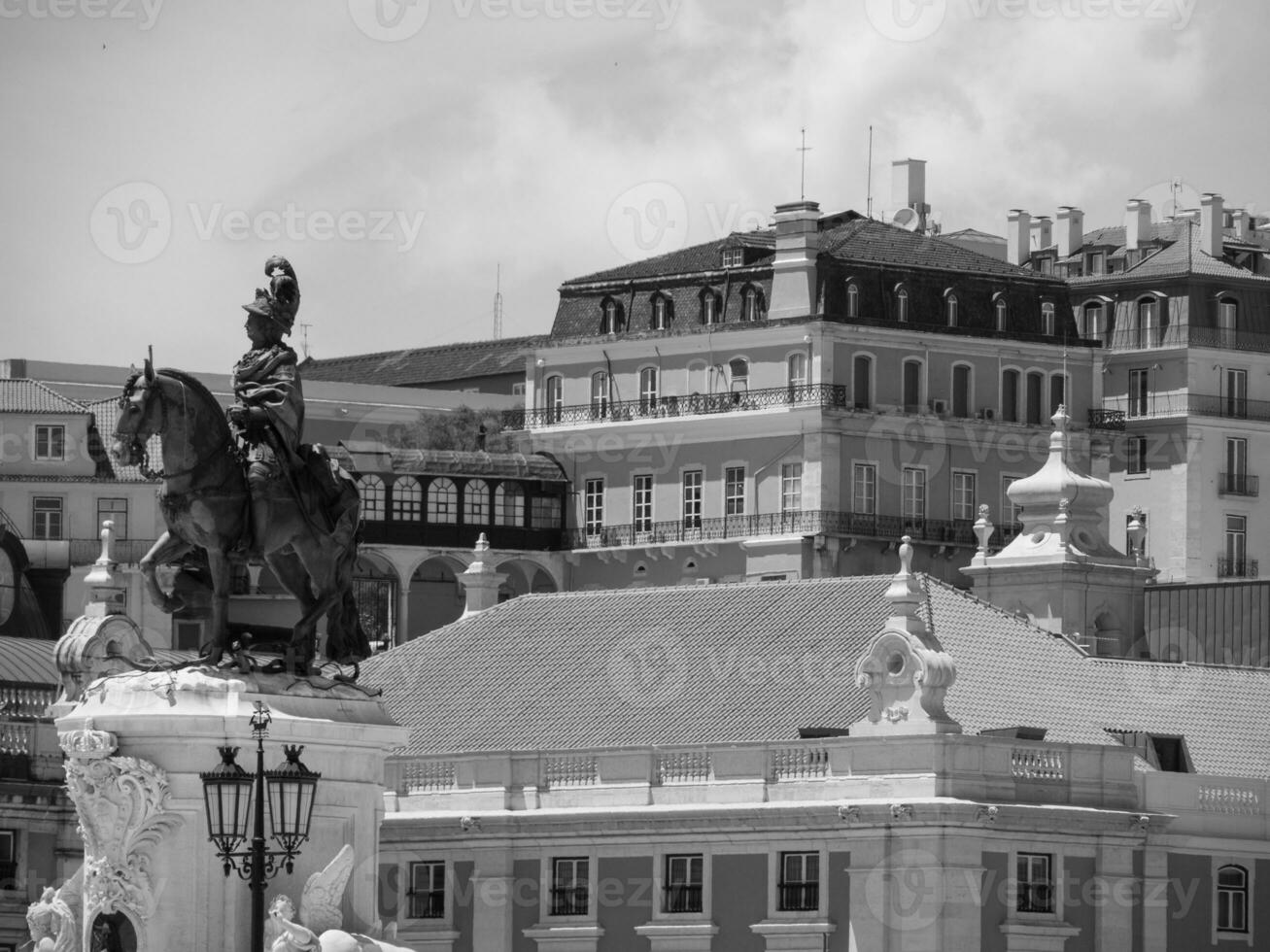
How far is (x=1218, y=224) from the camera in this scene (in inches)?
6053

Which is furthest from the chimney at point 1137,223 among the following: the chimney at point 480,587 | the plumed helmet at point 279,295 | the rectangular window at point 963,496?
the plumed helmet at point 279,295

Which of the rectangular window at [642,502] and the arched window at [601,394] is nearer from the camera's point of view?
the rectangular window at [642,502]

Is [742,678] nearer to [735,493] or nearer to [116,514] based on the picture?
Result: [116,514]

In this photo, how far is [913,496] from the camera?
13375 cm

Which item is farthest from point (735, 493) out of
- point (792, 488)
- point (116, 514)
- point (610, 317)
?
point (116, 514)

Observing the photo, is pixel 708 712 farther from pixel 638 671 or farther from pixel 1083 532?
pixel 1083 532

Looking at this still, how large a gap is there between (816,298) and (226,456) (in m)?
91.3

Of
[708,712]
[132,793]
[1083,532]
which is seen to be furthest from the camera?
[1083,532]

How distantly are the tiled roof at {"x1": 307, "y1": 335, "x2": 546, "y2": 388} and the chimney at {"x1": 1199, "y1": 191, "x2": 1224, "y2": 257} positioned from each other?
2313cm

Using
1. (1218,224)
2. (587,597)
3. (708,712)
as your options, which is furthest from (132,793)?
(1218,224)

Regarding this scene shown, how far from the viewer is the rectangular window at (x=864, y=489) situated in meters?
→ 133

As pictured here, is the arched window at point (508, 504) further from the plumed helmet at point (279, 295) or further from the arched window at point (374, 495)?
the plumed helmet at point (279, 295)

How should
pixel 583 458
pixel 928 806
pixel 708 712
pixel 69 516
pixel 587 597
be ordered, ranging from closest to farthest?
1. pixel 928 806
2. pixel 708 712
3. pixel 587 597
4. pixel 69 516
5. pixel 583 458

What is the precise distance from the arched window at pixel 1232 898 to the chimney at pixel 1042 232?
273 feet
